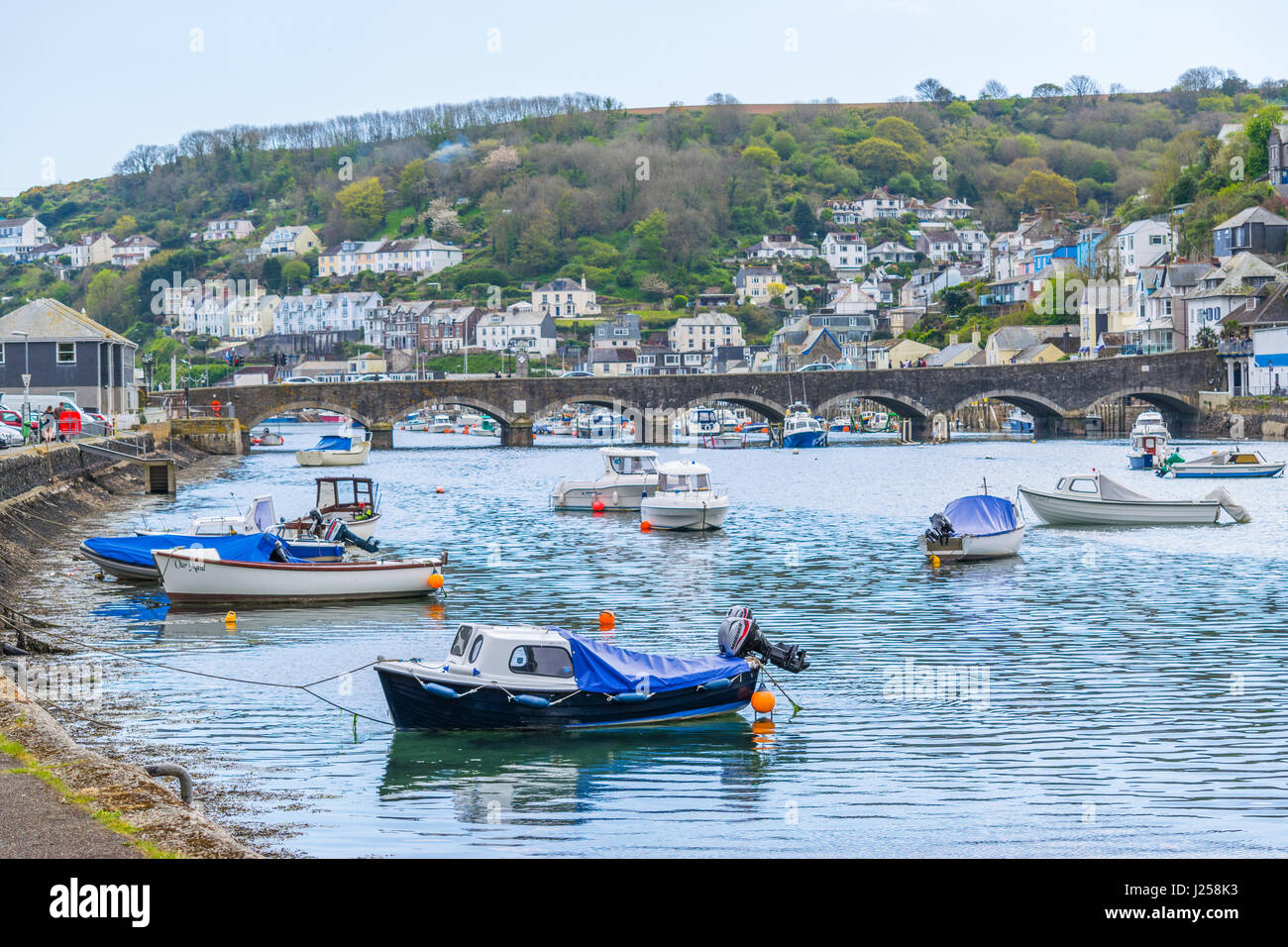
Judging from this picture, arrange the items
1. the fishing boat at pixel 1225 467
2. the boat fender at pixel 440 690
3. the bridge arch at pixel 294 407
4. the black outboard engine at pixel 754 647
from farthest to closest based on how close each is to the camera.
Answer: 1. the bridge arch at pixel 294 407
2. the fishing boat at pixel 1225 467
3. the black outboard engine at pixel 754 647
4. the boat fender at pixel 440 690

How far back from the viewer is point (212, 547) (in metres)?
28.2

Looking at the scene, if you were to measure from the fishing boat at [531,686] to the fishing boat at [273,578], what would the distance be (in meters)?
10.8

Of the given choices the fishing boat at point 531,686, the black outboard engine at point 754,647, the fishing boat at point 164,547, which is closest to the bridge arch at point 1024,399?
the fishing boat at point 164,547

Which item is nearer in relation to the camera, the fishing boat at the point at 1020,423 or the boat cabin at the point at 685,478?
the boat cabin at the point at 685,478

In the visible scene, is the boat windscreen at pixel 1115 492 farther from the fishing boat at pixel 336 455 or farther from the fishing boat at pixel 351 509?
the fishing boat at pixel 336 455

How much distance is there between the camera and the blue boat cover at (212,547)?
2827 cm

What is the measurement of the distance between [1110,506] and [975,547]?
975cm

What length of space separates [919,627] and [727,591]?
235 inches

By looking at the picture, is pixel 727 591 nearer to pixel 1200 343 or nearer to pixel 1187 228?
pixel 1200 343

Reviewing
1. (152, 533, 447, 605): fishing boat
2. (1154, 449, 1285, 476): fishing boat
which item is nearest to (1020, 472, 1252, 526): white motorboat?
(1154, 449, 1285, 476): fishing boat

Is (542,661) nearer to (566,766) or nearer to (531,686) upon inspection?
(531,686)

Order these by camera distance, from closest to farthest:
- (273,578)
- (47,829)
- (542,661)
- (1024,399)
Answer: (47,829) → (542,661) → (273,578) → (1024,399)

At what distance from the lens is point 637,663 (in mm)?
17797

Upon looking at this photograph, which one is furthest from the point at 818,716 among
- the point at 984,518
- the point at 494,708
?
the point at 984,518
